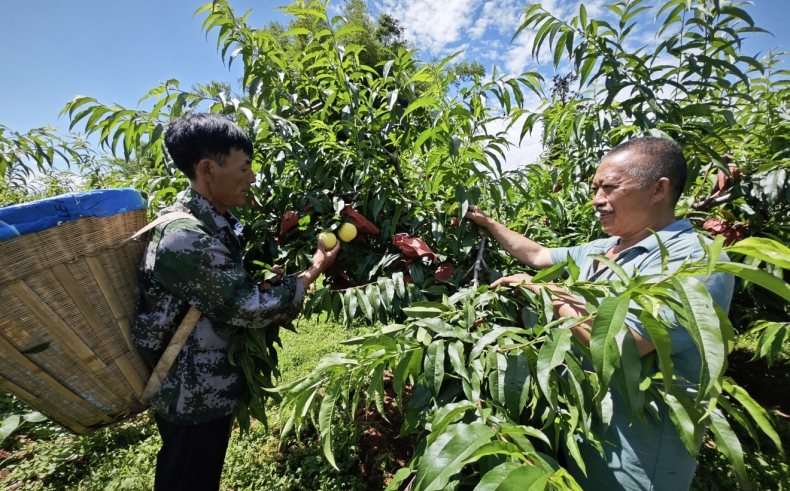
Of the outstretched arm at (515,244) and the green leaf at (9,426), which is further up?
the outstretched arm at (515,244)

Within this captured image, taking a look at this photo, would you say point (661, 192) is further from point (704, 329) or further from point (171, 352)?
point (171, 352)

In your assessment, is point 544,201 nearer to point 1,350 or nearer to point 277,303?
point 277,303

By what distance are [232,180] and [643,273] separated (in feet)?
5.05

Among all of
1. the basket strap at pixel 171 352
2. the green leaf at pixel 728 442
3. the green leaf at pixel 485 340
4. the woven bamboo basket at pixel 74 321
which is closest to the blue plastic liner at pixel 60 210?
the woven bamboo basket at pixel 74 321

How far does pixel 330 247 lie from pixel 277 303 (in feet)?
1.38

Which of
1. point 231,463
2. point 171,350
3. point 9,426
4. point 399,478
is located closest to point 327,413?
point 399,478

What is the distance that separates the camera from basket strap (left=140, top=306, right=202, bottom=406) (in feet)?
4.45

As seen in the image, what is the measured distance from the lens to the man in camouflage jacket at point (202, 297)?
4.12 ft

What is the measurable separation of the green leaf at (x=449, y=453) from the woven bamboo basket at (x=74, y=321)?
1.20 meters

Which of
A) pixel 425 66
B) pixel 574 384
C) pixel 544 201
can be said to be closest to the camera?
pixel 574 384

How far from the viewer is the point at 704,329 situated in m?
0.53

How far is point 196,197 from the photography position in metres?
1.40

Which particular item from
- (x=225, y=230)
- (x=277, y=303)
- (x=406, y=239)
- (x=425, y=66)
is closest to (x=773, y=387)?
(x=406, y=239)

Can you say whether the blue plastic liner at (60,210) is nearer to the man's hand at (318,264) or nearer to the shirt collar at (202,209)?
the shirt collar at (202,209)
